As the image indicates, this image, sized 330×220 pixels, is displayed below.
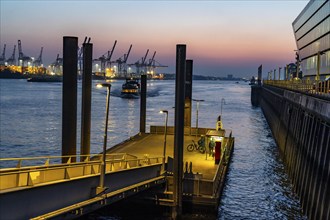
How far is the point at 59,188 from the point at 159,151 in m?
19.6

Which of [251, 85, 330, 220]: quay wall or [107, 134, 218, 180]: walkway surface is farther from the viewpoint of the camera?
[107, 134, 218, 180]: walkway surface

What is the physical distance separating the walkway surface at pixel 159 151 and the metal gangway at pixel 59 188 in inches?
340

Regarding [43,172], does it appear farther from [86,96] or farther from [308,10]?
[308,10]

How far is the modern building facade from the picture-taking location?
72500 mm

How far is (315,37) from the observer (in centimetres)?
8538

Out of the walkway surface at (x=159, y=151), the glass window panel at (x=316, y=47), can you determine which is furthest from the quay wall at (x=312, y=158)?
the glass window panel at (x=316, y=47)

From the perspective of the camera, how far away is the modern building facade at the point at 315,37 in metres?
72.5

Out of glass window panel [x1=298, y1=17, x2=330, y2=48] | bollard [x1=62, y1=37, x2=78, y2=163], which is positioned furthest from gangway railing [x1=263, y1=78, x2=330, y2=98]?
bollard [x1=62, y1=37, x2=78, y2=163]

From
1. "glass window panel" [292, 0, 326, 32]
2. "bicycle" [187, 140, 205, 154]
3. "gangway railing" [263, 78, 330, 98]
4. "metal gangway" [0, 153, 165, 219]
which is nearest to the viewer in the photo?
"metal gangway" [0, 153, 165, 219]

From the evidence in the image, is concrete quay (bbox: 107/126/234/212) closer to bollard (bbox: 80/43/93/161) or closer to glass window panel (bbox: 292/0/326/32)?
bollard (bbox: 80/43/93/161)

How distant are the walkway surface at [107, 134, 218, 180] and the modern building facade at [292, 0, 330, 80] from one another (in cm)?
2910

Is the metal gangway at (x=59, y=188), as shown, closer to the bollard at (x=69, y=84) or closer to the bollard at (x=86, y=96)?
the bollard at (x=69, y=84)

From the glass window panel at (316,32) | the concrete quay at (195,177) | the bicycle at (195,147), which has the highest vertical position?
the glass window panel at (316,32)

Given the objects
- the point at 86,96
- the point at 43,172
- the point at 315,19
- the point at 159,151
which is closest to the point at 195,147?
the point at 159,151
